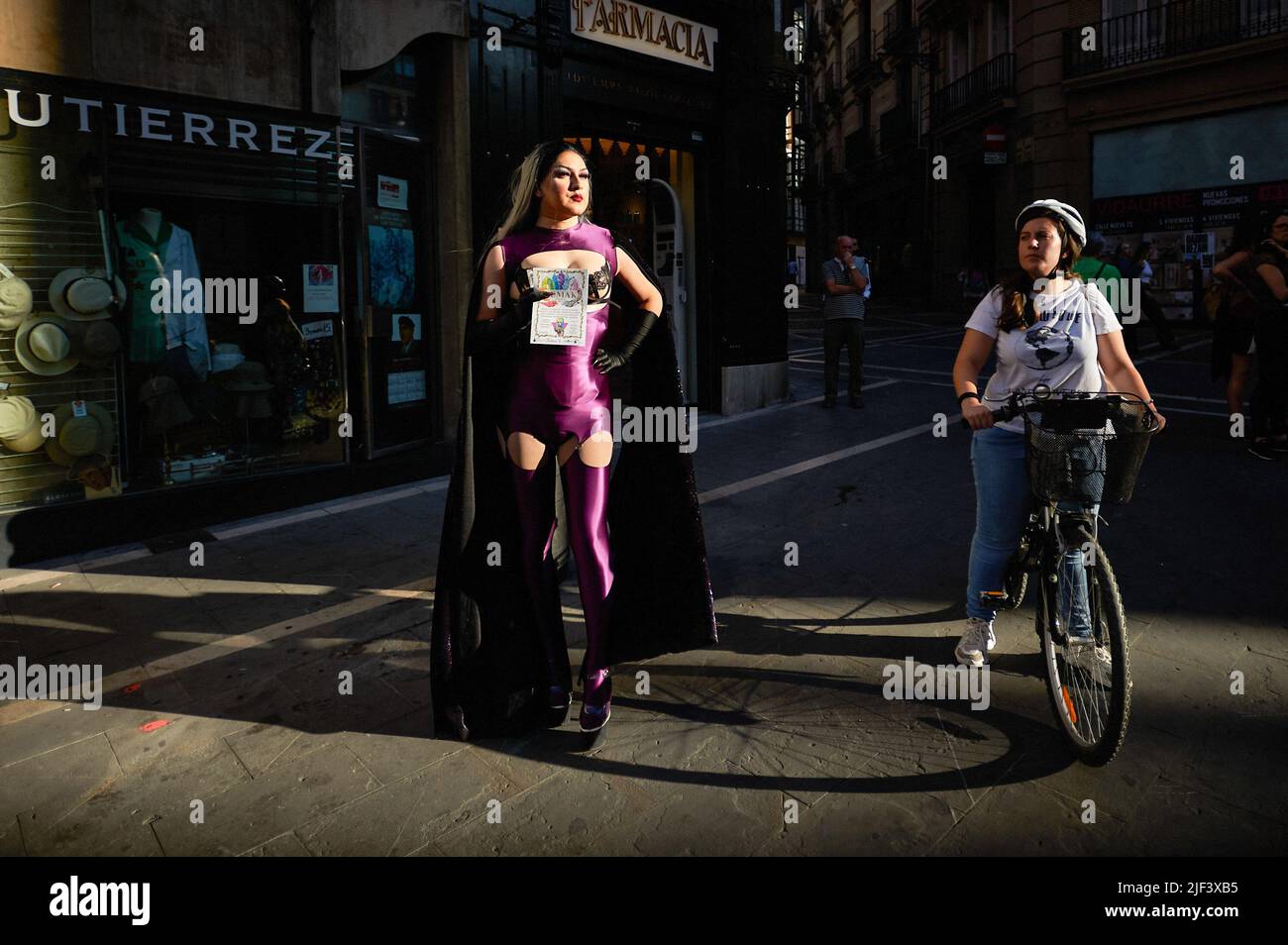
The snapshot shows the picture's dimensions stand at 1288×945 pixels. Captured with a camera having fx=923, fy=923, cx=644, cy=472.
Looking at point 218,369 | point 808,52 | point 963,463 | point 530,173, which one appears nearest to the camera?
point 530,173

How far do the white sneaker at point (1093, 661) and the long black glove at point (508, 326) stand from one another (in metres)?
2.18

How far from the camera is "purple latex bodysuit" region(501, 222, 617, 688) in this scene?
10.7 ft

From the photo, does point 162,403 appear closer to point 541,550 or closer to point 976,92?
point 541,550

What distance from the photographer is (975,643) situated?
12.6 ft

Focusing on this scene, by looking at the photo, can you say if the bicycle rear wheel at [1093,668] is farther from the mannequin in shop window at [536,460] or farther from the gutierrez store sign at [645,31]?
the gutierrez store sign at [645,31]

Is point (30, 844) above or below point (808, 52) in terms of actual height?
below

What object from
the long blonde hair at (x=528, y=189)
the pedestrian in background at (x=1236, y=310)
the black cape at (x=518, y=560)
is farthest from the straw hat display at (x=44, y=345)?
the pedestrian in background at (x=1236, y=310)

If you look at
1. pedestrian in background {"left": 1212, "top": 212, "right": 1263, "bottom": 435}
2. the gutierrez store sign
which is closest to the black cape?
pedestrian in background {"left": 1212, "top": 212, "right": 1263, "bottom": 435}

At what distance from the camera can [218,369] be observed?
6926mm

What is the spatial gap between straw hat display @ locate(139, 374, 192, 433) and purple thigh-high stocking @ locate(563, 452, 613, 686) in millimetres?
4483

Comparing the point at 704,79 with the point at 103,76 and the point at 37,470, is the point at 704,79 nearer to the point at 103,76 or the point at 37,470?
the point at 103,76

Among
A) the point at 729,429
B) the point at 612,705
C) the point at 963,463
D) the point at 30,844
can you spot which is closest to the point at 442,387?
the point at 729,429

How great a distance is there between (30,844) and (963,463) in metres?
6.91

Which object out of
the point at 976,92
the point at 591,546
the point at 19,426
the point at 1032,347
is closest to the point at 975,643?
the point at 1032,347
